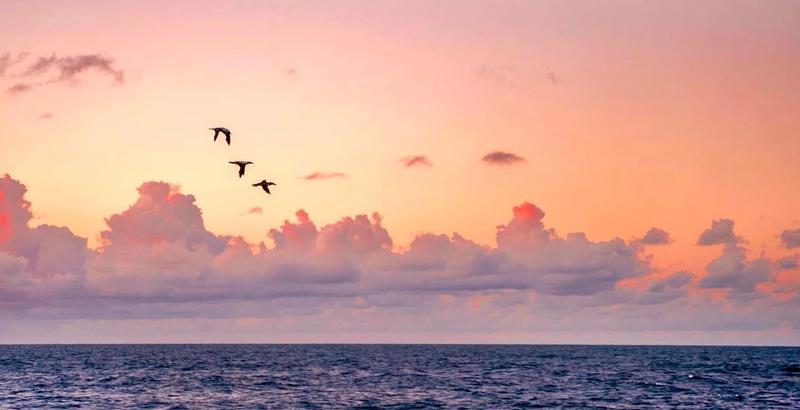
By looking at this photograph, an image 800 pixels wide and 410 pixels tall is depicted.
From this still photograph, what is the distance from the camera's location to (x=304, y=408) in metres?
94.5

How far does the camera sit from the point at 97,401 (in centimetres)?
10181

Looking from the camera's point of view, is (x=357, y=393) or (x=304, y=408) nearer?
(x=304, y=408)

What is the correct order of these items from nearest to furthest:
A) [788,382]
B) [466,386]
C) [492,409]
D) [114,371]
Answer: [492,409], [466,386], [788,382], [114,371]

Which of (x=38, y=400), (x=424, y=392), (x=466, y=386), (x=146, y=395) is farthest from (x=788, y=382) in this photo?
(x=38, y=400)

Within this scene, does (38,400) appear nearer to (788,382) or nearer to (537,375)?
(537,375)

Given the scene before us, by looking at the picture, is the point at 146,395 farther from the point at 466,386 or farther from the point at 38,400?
the point at 466,386

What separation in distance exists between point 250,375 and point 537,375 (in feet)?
152

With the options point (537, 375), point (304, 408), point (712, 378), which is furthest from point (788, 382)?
point (304, 408)

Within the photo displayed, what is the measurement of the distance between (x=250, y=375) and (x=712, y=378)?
73.3 metres

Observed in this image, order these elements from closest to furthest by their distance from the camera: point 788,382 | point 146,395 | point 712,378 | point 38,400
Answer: point 38,400
point 146,395
point 788,382
point 712,378

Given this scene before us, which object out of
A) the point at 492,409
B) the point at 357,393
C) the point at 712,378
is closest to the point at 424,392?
the point at 357,393

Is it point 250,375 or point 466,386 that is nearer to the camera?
point 466,386

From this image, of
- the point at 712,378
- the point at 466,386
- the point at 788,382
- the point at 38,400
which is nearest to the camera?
the point at 38,400

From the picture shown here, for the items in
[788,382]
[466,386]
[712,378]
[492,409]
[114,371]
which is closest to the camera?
[492,409]
